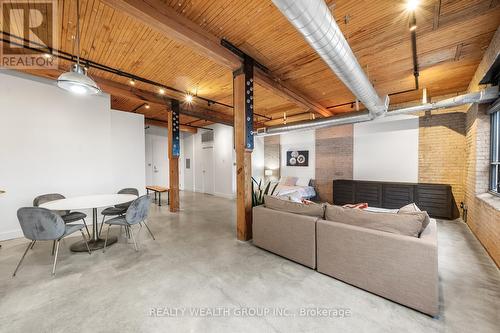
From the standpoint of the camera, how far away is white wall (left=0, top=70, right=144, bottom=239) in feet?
11.1

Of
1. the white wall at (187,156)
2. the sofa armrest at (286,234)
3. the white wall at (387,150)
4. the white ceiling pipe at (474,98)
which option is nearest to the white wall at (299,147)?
the white wall at (387,150)

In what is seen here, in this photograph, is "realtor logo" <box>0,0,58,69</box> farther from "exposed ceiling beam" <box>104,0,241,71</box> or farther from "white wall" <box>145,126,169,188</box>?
"white wall" <box>145,126,169,188</box>

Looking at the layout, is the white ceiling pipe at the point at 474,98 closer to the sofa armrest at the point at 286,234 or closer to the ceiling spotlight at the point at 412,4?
the ceiling spotlight at the point at 412,4

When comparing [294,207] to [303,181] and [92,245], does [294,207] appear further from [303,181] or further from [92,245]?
[303,181]

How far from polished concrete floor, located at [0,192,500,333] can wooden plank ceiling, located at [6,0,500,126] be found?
3.09 m

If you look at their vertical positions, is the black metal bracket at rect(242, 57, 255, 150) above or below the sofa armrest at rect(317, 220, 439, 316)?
above

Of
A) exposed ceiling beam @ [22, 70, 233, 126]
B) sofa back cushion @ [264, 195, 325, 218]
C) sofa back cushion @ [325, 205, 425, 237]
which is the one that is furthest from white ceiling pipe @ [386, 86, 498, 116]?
exposed ceiling beam @ [22, 70, 233, 126]

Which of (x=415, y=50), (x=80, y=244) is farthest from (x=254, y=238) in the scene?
(x=415, y=50)

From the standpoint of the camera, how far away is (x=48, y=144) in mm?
3779

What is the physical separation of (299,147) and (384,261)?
5936 mm

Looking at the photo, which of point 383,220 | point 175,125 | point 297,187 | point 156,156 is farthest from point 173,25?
point 156,156

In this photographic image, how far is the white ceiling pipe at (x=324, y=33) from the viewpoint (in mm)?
1461

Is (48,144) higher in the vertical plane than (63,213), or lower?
higher

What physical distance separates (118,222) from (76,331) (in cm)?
158
